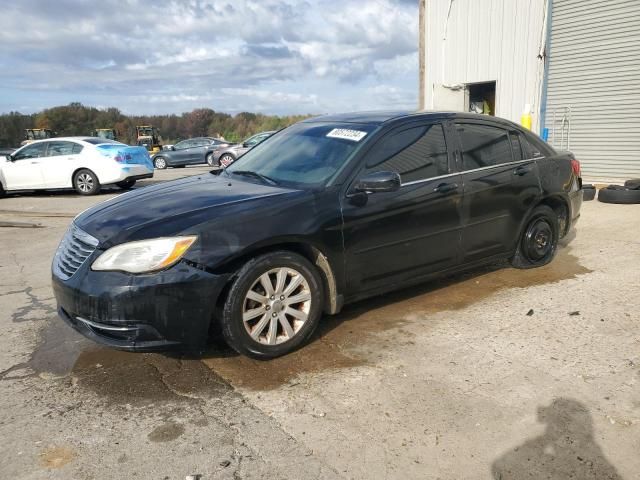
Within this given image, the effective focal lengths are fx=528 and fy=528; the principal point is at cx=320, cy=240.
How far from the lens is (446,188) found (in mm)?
4336

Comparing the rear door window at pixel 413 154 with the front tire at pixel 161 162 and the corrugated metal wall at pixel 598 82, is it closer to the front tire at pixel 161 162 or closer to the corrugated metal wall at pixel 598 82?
the corrugated metal wall at pixel 598 82

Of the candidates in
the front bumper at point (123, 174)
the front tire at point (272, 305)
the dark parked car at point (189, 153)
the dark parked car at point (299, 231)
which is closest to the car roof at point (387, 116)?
the dark parked car at point (299, 231)

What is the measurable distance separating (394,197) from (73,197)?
11.0 meters

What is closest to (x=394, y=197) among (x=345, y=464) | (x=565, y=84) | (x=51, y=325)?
(x=345, y=464)

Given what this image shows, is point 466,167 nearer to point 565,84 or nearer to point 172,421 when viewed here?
point 172,421

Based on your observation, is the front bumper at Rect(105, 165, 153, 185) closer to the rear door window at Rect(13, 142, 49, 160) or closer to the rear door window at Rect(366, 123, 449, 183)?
the rear door window at Rect(13, 142, 49, 160)

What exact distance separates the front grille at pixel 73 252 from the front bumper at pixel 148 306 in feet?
0.36

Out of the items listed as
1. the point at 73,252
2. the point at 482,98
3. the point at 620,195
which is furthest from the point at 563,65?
the point at 73,252

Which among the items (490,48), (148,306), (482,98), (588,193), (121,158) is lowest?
(588,193)

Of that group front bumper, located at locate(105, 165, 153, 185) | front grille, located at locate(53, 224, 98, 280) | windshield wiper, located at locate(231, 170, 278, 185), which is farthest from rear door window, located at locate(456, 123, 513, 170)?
front bumper, located at locate(105, 165, 153, 185)

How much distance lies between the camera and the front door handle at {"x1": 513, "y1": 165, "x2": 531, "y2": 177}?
495cm

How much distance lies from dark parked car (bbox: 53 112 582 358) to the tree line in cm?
5338

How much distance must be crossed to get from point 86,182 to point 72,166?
50 centimetres

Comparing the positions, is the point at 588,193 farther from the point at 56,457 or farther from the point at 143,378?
the point at 56,457
